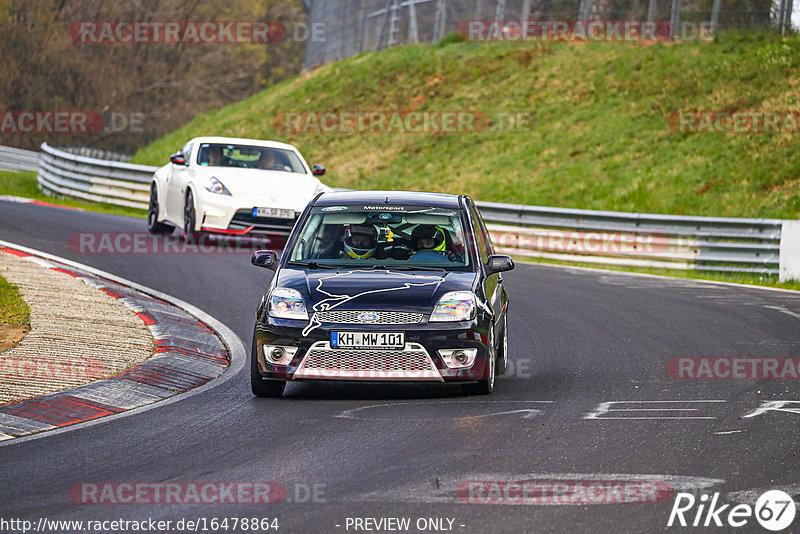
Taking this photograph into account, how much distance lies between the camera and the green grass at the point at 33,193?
87.8ft

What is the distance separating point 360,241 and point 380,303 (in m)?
1.16

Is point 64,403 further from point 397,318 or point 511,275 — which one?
point 511,275

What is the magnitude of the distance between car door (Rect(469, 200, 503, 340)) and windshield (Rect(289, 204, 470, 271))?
17 cm

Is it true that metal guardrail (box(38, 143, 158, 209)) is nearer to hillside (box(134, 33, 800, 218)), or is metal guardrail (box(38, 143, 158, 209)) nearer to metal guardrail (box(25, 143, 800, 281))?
metal guardrail (box(25, 143, 800, 281))

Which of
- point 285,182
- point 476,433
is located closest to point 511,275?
point 285,182

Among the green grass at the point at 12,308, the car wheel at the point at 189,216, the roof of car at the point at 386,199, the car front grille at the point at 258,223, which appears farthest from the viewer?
the car wheel at the point at 189,216

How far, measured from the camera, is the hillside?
27.9 meters

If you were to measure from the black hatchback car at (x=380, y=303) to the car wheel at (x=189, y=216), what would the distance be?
28.6ft

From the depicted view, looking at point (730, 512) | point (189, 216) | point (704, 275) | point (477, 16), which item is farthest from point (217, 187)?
point (477, 16)

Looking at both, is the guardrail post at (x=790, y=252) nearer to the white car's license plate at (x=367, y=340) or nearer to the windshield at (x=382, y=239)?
the windshield at (x=382, y=239)

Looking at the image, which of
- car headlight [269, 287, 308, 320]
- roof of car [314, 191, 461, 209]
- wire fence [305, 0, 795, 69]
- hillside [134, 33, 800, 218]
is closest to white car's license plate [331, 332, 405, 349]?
car headlight [269, 287, 308, 320]

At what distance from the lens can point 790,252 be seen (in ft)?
61.8

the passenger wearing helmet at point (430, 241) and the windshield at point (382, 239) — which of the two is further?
the passenger wearing helmet at point (430, 241)

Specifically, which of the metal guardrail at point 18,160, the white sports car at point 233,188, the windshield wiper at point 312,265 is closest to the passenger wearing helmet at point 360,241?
the windshield wiper at point 312,265
